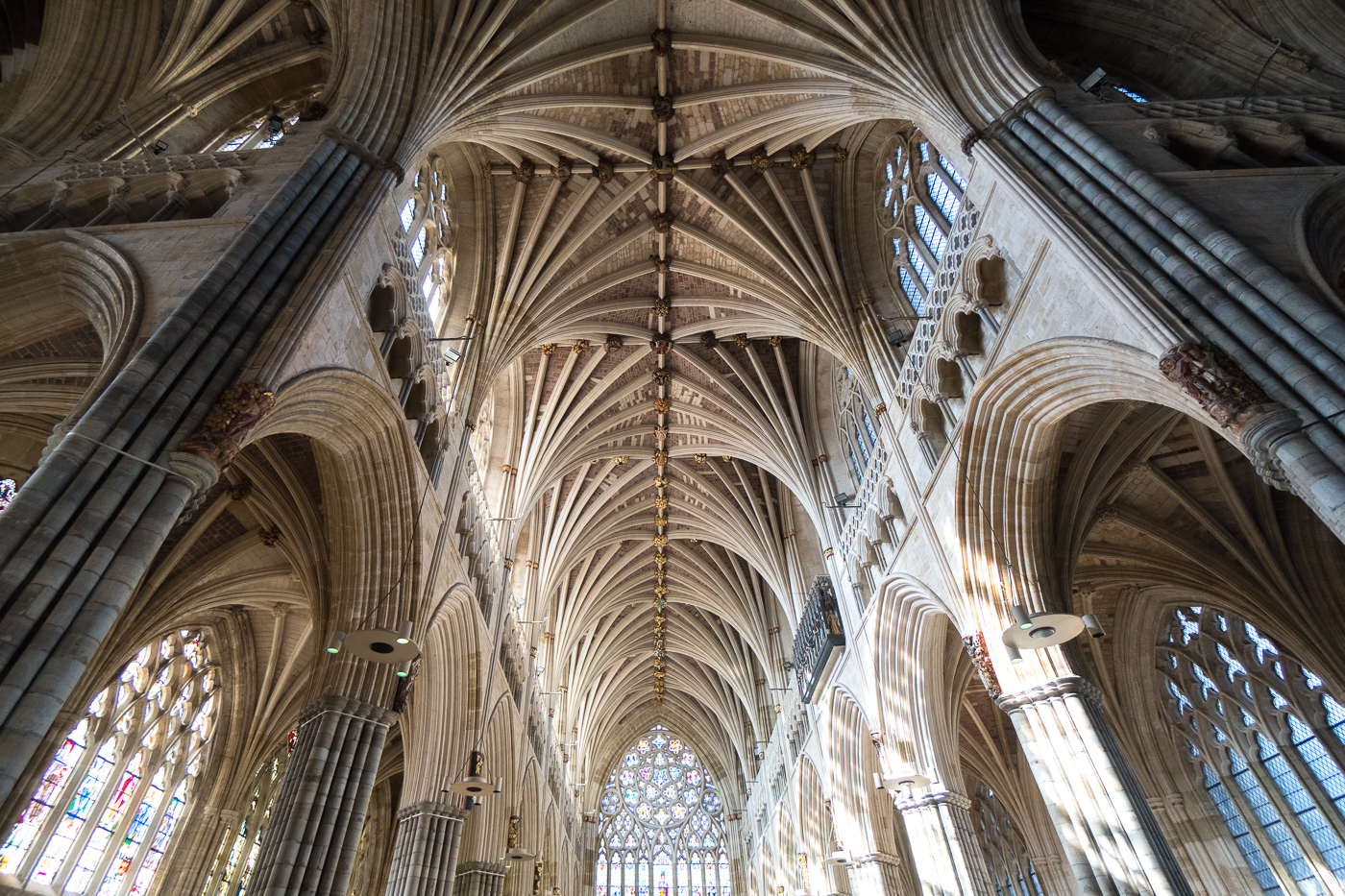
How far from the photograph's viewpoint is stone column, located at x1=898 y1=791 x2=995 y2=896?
12406mm

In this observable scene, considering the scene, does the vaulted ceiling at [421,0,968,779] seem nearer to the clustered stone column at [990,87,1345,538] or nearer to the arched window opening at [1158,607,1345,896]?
the clustered stone column at [990,87,1345,538]

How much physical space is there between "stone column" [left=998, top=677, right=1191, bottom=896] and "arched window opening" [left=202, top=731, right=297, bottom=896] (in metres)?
15.1

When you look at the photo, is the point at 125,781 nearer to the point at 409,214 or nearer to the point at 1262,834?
the point at 409,214

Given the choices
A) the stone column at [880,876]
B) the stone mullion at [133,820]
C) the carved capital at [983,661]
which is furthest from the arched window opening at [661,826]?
the carved capital at [983,661]

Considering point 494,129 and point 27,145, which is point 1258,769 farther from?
point 27,145

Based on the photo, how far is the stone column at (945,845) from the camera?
12406mm

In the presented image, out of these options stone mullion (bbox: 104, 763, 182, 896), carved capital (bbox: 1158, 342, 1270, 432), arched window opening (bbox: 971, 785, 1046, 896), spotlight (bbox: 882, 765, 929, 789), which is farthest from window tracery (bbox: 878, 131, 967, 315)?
stone mullion (bbox: 104, 763, 182, 896)

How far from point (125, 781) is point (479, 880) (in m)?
7.70

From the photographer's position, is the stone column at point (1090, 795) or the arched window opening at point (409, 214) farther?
the arched window opening at point (409, 214)

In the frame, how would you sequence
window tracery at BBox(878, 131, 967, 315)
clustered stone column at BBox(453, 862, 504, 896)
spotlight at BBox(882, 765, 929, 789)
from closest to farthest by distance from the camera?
spotlight at BBox(882, 765, 929, 789) < window tracery at BBox(878, 131, 967, 315) < clustered stone column at BBox(453, 862, 504, 896)

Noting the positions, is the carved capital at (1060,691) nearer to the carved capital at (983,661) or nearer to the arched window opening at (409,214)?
the carved capital at (983,661)

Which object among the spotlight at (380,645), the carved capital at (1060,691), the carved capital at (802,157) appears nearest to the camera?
the spotlight at (380,645)

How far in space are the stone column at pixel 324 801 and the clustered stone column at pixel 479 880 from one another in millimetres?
8296

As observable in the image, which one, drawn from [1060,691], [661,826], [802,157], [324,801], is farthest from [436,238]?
[661,826]
